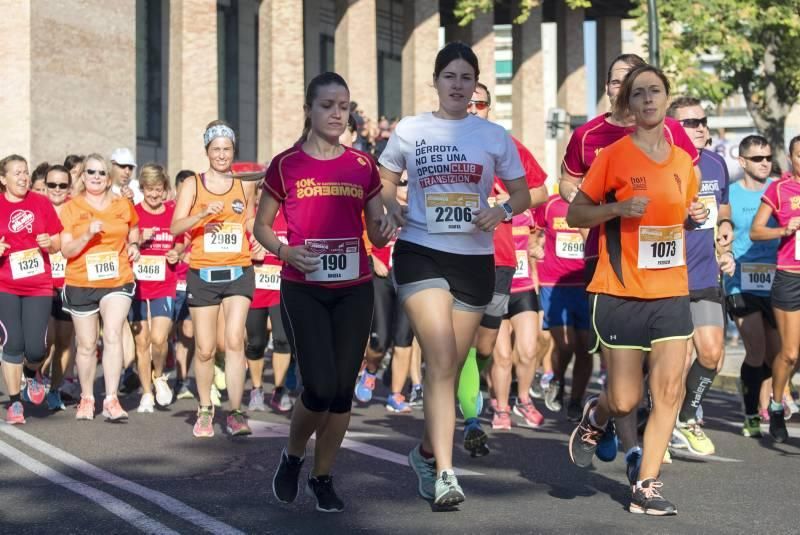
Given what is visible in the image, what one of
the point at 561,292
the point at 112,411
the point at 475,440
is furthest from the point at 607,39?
the point at 475,440

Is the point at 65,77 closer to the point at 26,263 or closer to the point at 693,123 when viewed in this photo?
the point at 26,263

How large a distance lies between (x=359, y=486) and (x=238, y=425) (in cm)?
258

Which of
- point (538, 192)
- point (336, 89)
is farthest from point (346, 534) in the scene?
point (538, 192)

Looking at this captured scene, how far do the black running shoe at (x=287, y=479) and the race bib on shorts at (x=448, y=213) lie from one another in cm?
124

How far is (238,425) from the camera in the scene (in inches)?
424

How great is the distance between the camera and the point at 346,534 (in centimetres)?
680

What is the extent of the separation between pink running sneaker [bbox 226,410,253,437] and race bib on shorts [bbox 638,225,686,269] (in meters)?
4.13

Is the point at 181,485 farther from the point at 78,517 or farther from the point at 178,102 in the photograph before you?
the point at 178,102

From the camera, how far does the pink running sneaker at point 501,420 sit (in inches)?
453

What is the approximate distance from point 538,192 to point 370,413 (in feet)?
14.9

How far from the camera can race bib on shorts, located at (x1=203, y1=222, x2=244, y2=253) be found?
36.8 ft

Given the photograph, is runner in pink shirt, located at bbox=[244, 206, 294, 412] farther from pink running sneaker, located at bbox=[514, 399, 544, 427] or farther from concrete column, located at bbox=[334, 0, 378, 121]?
concrete column, located at bbox=[334, 0, 378, 121]

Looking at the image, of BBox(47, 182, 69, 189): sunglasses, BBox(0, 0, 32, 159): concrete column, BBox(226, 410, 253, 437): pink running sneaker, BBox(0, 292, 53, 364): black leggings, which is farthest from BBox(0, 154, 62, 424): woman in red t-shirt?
BBox(0, 0, 32, 159): concrete column

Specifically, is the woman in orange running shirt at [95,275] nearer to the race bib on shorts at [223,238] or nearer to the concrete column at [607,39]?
the race bib on shorts at [223,238]
